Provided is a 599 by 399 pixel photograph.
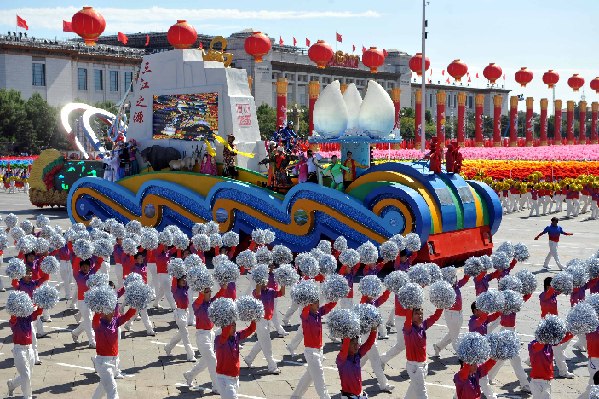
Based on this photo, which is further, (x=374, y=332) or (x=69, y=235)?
(x=69, y=235)

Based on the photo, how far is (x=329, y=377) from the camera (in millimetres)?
11945

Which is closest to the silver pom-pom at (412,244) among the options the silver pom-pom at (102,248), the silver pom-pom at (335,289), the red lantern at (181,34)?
the silver pom-pom at (335,289)

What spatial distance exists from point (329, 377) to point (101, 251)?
5.38m

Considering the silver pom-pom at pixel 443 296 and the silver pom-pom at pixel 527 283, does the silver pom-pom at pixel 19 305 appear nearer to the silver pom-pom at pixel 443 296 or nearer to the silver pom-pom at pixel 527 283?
the silver pom-pom at pixel 443 296

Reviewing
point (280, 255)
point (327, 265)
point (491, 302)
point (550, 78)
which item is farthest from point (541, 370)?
point (550, 78)

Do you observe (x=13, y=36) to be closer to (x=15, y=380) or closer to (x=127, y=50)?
(x=127, y=50)

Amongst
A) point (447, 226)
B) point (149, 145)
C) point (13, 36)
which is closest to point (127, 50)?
point (13, 36)

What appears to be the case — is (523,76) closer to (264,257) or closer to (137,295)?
(264,257)

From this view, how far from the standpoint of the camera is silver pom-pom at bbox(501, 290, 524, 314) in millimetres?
10664

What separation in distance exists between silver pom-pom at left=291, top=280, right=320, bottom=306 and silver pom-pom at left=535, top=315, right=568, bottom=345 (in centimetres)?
281

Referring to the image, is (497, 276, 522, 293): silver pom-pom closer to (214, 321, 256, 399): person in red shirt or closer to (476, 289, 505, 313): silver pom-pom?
(476, 289, 505, 313): silver pom-pom

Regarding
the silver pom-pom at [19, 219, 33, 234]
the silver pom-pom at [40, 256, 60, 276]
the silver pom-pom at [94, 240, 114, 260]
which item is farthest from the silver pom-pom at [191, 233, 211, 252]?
the silver pom-pom at [19, 219, 33, 234]

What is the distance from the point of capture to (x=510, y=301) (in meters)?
10.7

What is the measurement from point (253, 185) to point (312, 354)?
1218 centimetres
